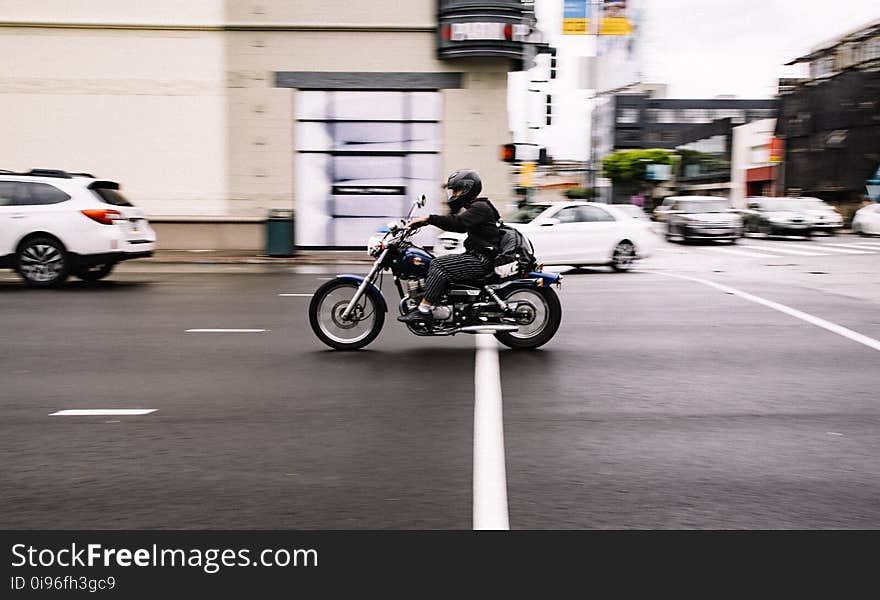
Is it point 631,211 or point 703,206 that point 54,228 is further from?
point 703,206

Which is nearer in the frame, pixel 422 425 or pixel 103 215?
pixel 422 425

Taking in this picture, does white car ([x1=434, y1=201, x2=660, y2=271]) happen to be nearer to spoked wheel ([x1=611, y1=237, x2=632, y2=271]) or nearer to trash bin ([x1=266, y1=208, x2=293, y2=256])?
spoked wheel ([x1=611, y1=237, x2=632, y2=271])

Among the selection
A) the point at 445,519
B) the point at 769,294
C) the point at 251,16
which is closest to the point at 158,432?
the point at 445,519

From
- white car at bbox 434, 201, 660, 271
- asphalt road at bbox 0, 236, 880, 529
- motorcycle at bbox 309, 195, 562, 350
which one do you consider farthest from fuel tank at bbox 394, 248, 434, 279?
white car at bbox 434, 201, 660, 271

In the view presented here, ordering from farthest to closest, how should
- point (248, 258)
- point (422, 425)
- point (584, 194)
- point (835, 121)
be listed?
point (835, 121) → point (584, 194) → point (248, 258) → point (422, 425)

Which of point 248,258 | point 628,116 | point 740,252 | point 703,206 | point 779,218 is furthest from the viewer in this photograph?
point 628,116

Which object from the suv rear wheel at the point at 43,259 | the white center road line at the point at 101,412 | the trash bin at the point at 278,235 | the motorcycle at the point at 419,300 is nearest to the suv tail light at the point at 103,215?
the suv rear wheel at the point at 43,259

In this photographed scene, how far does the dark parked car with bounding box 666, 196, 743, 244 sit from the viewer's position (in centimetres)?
2998

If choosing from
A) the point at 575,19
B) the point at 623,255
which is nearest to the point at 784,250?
the point at 623,255

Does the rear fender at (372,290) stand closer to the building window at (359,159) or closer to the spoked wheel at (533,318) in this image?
the spoked wheel at (533,318)

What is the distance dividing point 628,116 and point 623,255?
386 feet

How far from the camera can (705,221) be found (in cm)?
3008

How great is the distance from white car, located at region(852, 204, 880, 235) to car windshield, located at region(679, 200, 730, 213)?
6.45m
